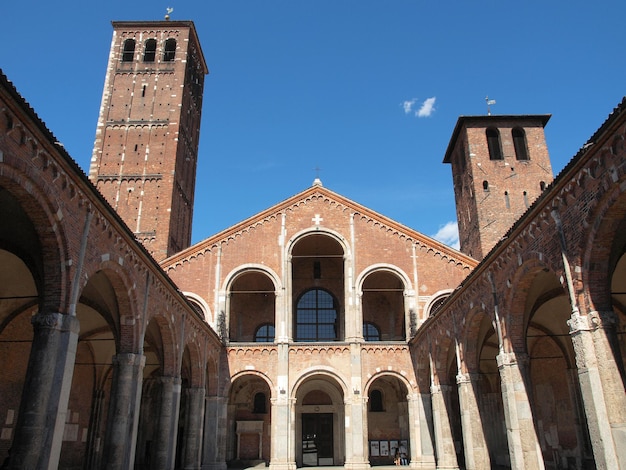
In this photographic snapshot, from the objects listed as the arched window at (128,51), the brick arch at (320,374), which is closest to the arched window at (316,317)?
the brick arch at (320,374)

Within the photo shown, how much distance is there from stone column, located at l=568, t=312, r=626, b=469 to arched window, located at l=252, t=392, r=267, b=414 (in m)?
20.2

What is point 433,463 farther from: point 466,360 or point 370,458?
point 466,360

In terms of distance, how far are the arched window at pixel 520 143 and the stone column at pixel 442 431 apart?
16.5 m

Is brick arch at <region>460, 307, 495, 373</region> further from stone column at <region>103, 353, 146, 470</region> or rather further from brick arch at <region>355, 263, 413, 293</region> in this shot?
stone column at <region>103, 353, 146, 470</region>

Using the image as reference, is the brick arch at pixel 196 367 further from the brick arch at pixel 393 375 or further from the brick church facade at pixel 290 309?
the brick arch at pixel 393 375

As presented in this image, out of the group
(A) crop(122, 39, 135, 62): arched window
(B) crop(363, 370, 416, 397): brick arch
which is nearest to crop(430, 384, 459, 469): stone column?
(B) crop(363, 370, 416, 397): brick arch

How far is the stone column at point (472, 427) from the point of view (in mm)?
16953

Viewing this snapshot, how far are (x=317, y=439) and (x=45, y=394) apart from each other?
64.4ft

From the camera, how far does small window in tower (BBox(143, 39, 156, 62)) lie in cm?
3753

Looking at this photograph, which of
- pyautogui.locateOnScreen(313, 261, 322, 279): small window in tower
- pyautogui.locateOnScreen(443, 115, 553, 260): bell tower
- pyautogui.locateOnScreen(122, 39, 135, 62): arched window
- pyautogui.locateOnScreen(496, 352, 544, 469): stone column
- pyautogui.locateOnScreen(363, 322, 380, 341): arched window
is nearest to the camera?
pyautogui.locateOnScreen(496, 352, 544, 469): stone column

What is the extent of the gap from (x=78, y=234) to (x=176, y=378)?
8236 mm

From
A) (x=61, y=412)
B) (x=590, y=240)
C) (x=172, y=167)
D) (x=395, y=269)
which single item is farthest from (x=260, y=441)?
(x=590, y=240)

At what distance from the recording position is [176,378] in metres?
17.9

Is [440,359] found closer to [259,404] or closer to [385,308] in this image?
[385,308]
